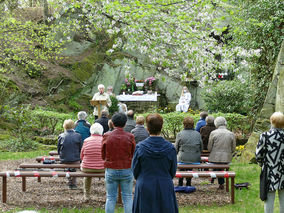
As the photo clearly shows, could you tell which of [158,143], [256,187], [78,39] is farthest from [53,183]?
[78,39]

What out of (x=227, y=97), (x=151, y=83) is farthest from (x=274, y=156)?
(x=151, y=83)

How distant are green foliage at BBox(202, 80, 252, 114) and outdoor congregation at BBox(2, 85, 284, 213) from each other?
24.5ft

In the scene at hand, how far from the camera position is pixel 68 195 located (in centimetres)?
739

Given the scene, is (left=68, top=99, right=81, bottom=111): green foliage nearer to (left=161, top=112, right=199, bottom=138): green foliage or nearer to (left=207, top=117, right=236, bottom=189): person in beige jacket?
(left=161, top=112, right=199, bottom=138): green foliage

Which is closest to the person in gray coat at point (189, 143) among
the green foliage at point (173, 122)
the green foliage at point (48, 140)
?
the green foliage at point (173, 122)

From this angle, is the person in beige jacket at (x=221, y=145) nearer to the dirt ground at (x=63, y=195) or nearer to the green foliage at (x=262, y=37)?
the dirt ground at (x=63, y=195)

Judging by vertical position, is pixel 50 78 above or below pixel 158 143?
above

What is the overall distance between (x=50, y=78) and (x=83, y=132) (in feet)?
40.7

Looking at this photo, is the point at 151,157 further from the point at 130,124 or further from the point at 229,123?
the point at 229,123

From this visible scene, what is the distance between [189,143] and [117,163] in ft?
7.91

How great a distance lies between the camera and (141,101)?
21.5 m

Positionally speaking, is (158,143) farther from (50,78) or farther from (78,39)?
(78,39)

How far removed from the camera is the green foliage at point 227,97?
1604 cm

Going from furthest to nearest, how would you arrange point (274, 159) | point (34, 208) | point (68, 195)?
point (68, 195), point (34, 208), point (274, 159)
